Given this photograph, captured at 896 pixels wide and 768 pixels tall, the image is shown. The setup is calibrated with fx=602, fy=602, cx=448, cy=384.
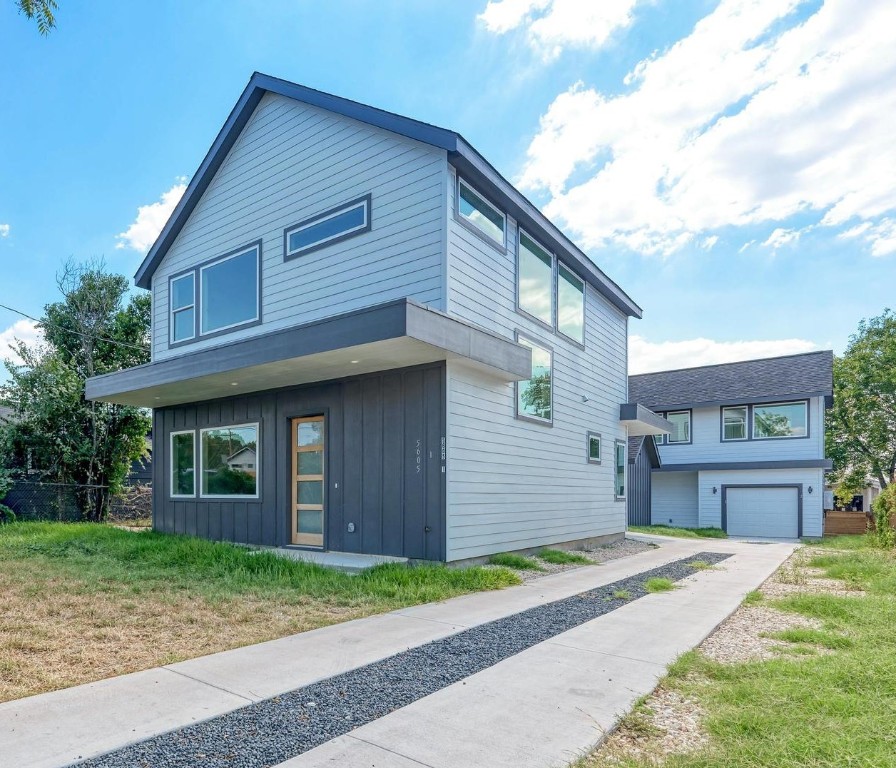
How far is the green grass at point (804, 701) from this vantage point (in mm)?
2535

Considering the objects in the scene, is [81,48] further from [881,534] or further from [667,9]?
[881,534]

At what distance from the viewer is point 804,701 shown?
3.13 m

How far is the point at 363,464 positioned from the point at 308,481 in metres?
1.42

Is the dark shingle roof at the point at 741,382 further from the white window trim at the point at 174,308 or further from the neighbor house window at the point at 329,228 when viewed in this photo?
the white window trim at the point at 174,308

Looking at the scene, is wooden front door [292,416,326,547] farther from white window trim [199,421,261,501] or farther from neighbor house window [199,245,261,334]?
neighbor house window [199,245,261,334]

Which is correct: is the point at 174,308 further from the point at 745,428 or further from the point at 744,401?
the point at 745,428

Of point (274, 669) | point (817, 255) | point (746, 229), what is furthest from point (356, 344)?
point (817, 255)

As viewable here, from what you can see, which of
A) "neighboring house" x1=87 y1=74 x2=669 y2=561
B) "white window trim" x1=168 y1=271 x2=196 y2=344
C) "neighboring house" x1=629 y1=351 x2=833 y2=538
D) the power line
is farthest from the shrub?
the power line

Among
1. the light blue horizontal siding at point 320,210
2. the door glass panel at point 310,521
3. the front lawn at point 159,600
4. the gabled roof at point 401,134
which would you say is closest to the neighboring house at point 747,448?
the gabled roof at point 401,134

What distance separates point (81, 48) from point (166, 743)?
13235 millimetres

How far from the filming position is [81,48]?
11.5 metres

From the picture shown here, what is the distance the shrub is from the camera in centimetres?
1144

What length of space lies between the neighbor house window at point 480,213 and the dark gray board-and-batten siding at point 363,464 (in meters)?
2.32

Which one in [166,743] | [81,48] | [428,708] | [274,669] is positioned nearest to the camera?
[166,743]
